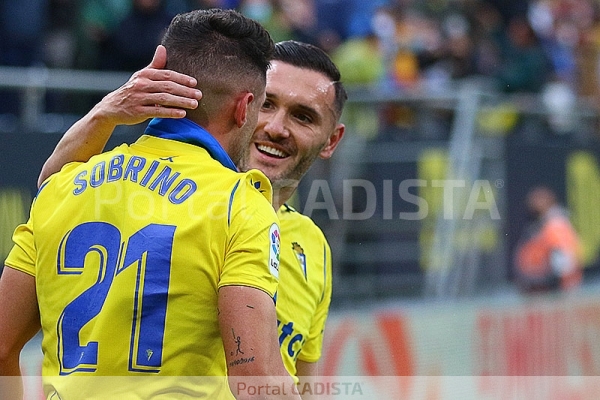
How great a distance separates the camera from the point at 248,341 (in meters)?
2.87

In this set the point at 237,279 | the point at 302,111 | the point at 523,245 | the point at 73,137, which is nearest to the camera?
the point at 237,279

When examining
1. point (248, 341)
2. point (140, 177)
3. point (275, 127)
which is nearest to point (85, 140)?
point (140, 177)

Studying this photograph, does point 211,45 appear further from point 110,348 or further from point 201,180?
Answer: point 110,348

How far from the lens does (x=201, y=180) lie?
10.0 ft

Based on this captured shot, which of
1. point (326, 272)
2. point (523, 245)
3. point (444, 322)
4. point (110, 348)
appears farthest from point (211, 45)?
point (523, 245)

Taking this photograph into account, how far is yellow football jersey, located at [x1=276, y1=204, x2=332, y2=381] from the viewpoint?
14.2ft

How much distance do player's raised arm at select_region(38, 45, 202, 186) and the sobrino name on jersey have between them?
0.56 feet

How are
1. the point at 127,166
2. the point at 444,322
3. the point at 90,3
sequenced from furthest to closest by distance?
the point at 90,3 < the point at 444,322 < the point at 127,166

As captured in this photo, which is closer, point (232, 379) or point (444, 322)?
point (232, 379)

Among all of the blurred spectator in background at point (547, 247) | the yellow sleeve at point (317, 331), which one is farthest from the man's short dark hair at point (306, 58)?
the blurred spectator in background at point (547, 247)

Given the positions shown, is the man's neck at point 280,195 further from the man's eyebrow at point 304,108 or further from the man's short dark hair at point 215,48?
the man's short dark hair at point 215,48

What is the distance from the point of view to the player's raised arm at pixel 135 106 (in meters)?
3.11

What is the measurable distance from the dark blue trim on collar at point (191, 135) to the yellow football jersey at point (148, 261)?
12 millimetres

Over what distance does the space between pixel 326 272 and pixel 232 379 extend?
5.79ft
